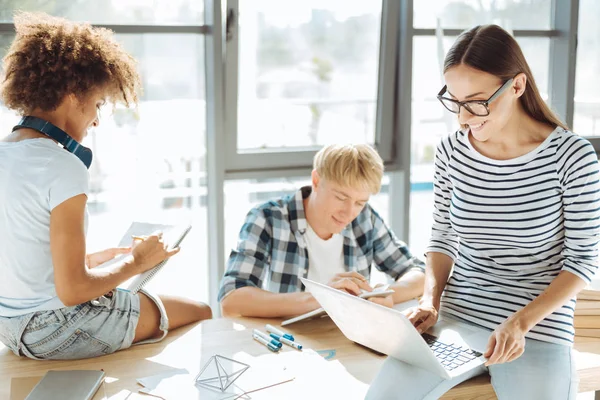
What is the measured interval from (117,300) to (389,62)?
197 cm

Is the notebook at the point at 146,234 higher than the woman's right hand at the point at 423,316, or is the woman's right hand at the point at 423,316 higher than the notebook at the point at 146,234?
the notebook at the point at 146,234

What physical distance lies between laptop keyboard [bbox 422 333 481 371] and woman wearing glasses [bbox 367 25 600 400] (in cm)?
4

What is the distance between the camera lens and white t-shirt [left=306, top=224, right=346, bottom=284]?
2291mm

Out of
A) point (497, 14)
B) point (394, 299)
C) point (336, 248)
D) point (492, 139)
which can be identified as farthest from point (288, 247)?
point (497, 14)

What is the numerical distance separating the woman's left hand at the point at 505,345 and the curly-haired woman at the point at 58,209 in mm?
802

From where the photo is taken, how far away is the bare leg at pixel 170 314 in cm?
182

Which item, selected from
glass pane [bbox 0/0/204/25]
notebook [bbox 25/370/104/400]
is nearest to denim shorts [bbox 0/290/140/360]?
notebook [bbox 25/370/104/400]

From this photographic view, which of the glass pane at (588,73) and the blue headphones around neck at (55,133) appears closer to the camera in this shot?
the blue headphones around neck at (55,133)

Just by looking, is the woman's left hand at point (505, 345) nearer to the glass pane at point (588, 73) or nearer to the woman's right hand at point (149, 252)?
the woman's right hand at point (149, 252)

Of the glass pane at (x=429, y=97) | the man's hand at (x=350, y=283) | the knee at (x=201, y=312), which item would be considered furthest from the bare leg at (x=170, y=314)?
the glass pane at (x=429, y=97)

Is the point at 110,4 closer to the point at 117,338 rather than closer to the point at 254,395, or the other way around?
the point at 117,338

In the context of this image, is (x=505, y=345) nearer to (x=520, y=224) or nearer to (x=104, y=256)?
(x=520, y=224)

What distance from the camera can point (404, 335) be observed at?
1.48 meters

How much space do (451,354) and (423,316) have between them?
16 cm
